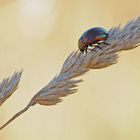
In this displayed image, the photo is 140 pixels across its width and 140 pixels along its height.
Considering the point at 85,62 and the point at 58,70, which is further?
the point at 58,70

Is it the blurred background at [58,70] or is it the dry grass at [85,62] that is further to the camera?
the blurred background at [58,70]

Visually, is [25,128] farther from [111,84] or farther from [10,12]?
[10,12]

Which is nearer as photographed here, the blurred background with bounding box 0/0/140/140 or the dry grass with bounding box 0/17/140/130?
the dry grass with bounding box 0/17/140/130

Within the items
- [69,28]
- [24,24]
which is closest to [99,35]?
[69,28]

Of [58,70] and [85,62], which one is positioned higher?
[58,70]
